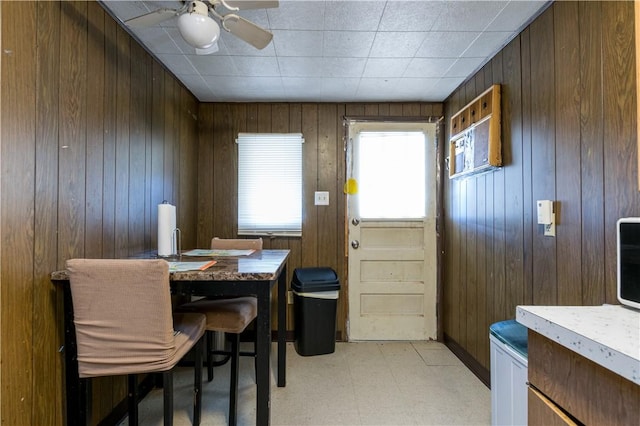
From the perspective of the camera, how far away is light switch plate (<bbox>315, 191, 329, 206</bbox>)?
10.7ft

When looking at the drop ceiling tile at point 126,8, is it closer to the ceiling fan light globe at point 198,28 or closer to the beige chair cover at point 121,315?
the ceiling fan light globe at point 198,28

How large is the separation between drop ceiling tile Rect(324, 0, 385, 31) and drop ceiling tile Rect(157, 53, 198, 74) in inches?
42.6

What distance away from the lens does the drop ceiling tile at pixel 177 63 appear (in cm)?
233

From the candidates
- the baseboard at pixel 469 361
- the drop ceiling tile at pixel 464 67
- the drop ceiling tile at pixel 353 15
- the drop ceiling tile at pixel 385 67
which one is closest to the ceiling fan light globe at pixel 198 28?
the drop ceiling tile at pixel 353 15

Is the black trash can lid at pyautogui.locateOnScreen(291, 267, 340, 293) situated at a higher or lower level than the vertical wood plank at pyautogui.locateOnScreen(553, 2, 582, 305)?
lower

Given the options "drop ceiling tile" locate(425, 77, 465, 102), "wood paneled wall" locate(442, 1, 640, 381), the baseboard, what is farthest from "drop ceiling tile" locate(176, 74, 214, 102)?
the baseboard

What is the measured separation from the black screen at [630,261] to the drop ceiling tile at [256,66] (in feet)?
7.03

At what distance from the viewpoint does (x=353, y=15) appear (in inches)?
72.0

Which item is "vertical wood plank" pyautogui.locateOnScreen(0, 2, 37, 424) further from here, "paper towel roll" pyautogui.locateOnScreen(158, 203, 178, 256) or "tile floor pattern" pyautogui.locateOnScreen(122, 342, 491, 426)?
"tile floor pattern" pyautogui.locateOnScreen(122, 342, 491, 426)

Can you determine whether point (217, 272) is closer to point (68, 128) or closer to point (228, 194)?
point (68, 128)

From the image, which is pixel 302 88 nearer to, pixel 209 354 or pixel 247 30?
pixel 247 30

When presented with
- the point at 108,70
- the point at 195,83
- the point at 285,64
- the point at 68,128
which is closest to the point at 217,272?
the point at 68,128

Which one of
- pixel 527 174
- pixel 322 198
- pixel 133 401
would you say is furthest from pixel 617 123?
pixel 133 401

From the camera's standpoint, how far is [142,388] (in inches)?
86.6
